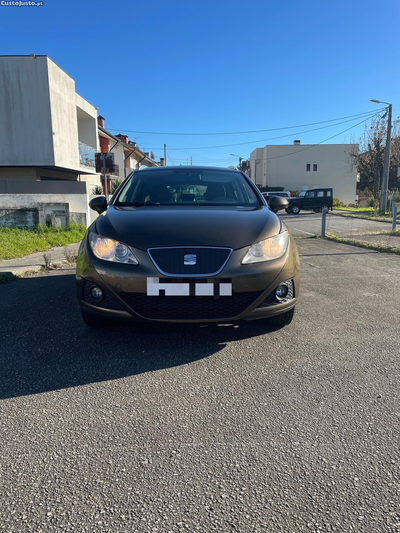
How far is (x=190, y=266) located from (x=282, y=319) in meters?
1.09

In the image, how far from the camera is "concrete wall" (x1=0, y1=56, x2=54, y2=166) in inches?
667

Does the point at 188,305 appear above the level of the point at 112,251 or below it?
below

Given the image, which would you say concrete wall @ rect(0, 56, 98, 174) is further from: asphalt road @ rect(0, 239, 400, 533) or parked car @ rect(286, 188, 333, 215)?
parked car @ rect(286, 188, 333, 215)

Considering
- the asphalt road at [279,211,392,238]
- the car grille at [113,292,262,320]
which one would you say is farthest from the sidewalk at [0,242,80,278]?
the asphalt road at [279,211,392,238]

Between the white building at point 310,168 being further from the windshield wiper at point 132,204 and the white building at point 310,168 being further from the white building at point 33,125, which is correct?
the windshield wiper at point 132,204

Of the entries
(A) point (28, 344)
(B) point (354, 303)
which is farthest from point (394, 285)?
(A) point (28, 344)

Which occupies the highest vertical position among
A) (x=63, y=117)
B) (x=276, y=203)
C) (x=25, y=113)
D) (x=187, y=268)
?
(x=63, y=117)

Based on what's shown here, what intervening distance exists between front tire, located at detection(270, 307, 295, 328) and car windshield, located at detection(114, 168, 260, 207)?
119cm

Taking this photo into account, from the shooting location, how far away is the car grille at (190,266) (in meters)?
2.71

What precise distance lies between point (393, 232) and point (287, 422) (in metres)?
11.1

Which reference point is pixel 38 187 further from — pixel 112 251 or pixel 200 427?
pixel 200 427

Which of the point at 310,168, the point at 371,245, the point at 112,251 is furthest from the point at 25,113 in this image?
the point at 310,168

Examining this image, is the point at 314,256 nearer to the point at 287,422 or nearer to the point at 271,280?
the point at 271,280

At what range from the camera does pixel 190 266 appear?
272cm
